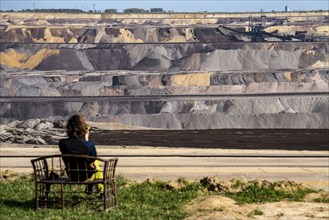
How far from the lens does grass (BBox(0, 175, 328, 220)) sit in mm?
10367

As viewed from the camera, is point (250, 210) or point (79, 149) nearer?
point (79, 149)

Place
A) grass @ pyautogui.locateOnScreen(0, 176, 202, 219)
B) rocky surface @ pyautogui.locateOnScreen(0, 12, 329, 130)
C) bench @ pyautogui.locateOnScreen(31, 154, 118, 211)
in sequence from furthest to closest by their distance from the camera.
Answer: rocky surface @ pyautogui.locateOnScreen(0, 12, 329, 130), bench @ pyautogui.locateOnScreen(31, 154, 118, 211), grass @ pyautogui.locateOnScreen(0, 176, 202, 219)

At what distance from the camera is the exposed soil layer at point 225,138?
33375mm

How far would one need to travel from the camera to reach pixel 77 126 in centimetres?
1075

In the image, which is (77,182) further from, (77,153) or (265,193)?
(265,193)

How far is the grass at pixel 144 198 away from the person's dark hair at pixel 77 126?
96 centimetres

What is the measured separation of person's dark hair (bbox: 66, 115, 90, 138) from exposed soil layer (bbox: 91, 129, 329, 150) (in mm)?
21317

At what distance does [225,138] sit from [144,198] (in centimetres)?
2560

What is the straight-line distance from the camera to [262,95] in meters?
58.2

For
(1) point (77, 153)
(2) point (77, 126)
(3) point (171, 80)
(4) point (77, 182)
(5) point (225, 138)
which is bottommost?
(5) point (225, 138)

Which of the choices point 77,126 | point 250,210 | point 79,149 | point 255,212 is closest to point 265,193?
point 250,210

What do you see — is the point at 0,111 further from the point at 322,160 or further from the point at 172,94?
the point at 322,160

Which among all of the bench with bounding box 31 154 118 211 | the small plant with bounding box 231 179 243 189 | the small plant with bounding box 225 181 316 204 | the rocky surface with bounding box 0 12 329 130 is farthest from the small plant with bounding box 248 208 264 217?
the rocky surface with bounding box 0 12 329 130

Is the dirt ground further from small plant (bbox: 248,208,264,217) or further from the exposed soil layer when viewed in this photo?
the exposed soil layer
